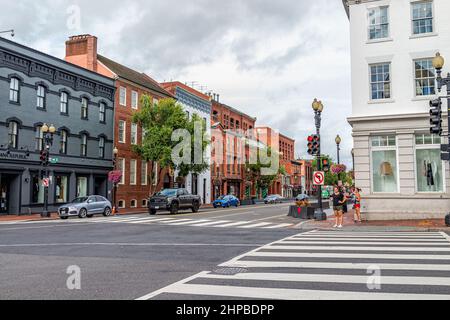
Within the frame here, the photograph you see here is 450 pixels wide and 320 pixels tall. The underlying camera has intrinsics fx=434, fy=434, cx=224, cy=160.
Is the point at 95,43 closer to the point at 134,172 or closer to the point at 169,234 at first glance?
the point at 134,172

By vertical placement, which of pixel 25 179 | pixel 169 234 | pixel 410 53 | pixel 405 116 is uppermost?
pixel 410 53

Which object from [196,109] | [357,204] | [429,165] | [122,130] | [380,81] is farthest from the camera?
[196,109]

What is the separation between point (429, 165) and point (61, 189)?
26605 millimetres

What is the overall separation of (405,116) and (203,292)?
710 inches

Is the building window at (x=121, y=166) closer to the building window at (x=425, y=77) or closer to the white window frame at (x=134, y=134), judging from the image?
the white window frame at (x=134, y=134)

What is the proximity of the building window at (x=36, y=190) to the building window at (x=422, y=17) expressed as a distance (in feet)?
86.3

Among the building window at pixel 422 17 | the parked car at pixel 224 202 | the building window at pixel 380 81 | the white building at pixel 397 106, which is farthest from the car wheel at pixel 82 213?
the building window at pixel 422 17

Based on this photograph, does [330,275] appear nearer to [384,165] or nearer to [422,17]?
[384,165]

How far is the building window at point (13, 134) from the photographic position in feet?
97.8

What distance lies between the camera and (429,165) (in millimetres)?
21453

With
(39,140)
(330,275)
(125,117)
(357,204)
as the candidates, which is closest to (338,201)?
(357,204)

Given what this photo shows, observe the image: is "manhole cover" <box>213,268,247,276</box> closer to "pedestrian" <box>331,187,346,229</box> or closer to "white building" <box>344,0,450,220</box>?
"pedestrian" <box>331,187,346,229</box>
